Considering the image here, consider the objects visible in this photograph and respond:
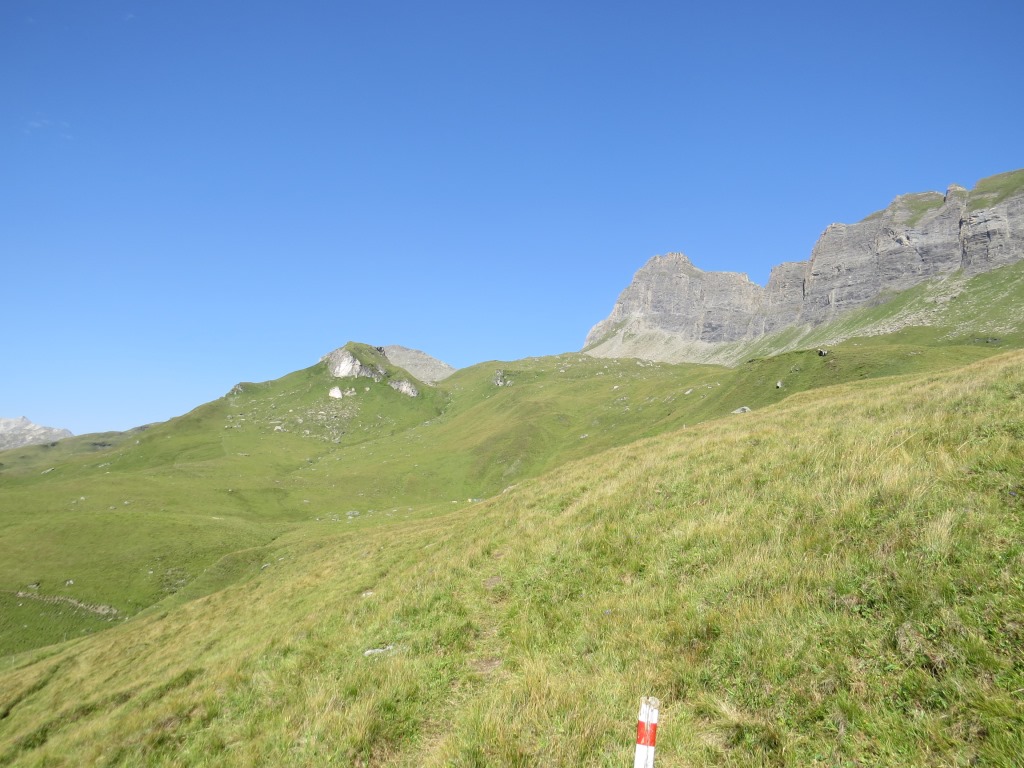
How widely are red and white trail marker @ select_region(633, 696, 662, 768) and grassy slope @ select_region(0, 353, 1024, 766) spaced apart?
1.27 meters

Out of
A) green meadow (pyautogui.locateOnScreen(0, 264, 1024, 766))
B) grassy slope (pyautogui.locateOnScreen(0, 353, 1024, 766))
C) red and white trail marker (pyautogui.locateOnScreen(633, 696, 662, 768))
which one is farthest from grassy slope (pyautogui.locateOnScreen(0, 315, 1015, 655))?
red and white trail marker (pyautogui.locateOnScreen(633, 696, 662, 768))

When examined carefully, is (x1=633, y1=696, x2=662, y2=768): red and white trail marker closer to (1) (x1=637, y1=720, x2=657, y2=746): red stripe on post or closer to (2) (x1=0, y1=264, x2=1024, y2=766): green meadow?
(1) (x1=637, y1=720, x2=657, y2=746): red stripe on post

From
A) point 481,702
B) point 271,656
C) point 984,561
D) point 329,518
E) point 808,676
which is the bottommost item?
point 329,518

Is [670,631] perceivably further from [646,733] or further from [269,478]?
[269,478]

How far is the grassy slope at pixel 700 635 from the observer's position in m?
5.91

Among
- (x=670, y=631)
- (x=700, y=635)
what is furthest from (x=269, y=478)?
(x=700, y=635)

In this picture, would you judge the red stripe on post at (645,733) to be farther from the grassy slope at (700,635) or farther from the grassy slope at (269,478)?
the grassy slope at (269,478)

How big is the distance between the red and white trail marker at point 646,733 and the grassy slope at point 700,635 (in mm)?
1273

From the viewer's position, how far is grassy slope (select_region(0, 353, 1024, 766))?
5.91 m

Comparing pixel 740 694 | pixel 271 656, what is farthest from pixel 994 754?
pixel 271 656

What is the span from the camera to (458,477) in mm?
117875

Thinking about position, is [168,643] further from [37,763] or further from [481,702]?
[481,702]

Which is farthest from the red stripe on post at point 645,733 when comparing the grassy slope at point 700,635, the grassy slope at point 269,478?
the grassy slope at point 269,478

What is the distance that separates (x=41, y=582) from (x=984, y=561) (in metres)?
105
